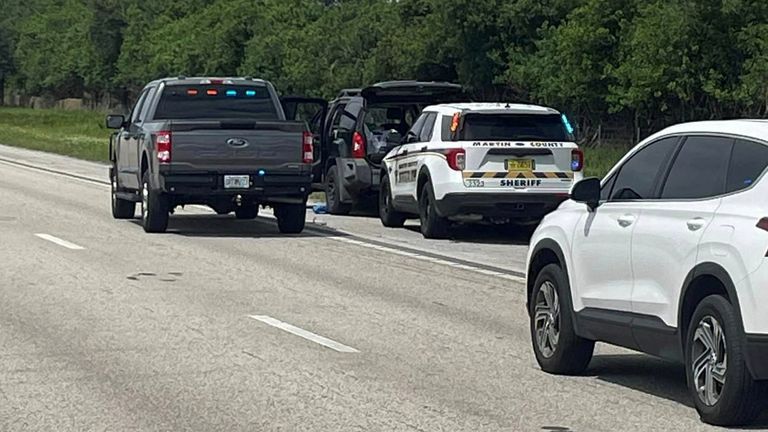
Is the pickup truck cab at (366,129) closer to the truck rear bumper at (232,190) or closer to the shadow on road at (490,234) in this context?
the shadow on road at (490,234)

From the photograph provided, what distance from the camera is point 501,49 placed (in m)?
73.0

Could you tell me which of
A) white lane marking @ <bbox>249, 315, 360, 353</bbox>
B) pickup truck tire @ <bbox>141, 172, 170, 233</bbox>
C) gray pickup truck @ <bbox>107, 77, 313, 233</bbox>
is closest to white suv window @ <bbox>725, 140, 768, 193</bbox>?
white lane marking @ <bbox>249, 315, 360, 353</bbox>

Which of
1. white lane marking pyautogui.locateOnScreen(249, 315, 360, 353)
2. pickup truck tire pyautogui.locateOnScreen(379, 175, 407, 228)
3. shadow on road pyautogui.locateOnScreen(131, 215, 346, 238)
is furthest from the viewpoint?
pickup truck tire pyautogui.locateOnScreen(379, 175, 407, 228)

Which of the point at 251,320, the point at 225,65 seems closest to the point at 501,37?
the point at 225,65

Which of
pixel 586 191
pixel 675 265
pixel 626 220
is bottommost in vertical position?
pixel 675 265

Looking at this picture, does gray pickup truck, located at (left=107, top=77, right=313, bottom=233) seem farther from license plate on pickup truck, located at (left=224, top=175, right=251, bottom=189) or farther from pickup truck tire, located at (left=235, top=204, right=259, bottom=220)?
pickup truck tire, located at (left=235, top=204, right=259, bottom=220)

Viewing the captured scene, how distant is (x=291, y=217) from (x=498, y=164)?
10.1ft

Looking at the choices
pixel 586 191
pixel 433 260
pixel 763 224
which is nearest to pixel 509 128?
pixel 433 260

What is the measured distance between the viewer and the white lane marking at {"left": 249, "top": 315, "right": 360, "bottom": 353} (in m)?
11.8

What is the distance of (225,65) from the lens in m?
109

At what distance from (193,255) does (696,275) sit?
35.7 ft

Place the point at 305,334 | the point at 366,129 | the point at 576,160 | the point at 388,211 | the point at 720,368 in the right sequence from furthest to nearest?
the point at 366,129, the point at 388,211, the point at 576,160, the point at 305,334, the point at 720,368

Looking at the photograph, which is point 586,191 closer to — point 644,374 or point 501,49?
point 644,374

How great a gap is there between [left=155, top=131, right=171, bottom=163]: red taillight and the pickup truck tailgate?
2.5 inches
